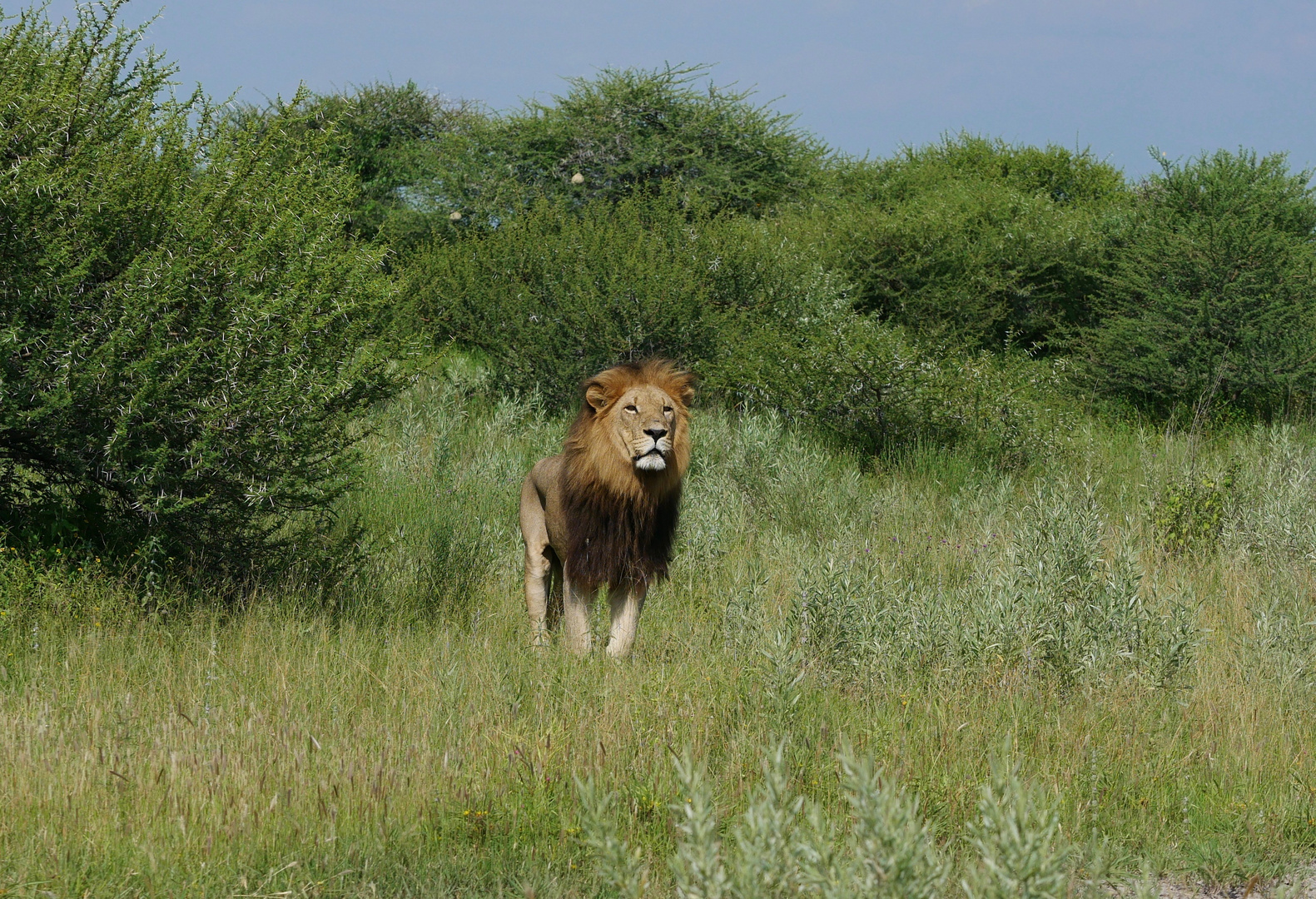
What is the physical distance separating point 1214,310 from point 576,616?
12.8 m

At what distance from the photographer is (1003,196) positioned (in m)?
20.8

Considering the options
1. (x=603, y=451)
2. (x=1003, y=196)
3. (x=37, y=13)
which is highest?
(x=1003, y=196)

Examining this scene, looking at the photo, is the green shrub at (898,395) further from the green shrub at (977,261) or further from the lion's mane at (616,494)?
the lion's mane at (616,494)

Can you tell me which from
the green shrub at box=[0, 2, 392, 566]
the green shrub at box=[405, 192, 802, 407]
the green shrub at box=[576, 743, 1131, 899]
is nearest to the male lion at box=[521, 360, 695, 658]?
the green shrub at box=[0, 2, 392, 566]

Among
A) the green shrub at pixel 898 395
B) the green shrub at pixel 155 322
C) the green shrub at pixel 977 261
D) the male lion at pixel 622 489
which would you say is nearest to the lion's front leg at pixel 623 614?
the male lion at pixel 622 489

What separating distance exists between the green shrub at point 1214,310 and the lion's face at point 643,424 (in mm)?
10661

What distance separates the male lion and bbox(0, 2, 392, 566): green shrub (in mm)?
1573

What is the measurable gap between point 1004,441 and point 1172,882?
819 cm

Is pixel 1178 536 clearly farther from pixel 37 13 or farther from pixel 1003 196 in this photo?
pixel 1003 196

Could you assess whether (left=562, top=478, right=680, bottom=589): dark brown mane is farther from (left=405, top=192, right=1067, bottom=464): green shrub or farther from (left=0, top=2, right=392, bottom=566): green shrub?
(left=405, top=192, right=1067, bottom=464): green shrub

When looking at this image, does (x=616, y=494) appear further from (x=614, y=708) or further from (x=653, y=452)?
(x=614, y=708)

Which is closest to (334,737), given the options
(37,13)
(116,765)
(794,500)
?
(116,765)

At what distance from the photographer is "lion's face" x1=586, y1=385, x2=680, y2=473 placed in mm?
5707

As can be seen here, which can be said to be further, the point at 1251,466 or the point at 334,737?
the point at 1251,466
